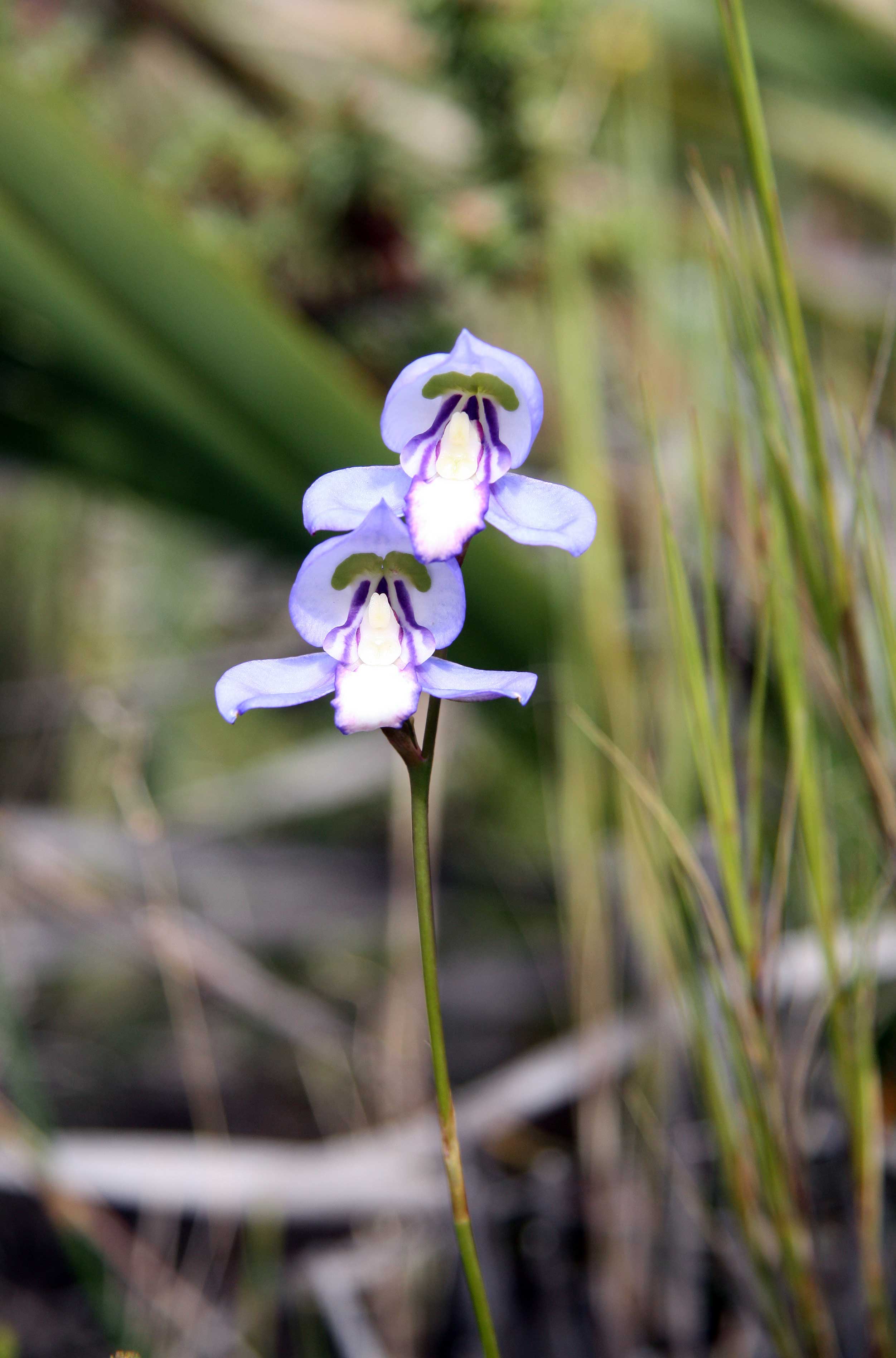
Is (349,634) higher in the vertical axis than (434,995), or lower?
higher

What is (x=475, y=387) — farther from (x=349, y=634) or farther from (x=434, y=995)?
(x=434, y=995)

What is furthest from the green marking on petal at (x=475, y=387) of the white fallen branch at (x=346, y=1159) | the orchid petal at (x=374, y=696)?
the white fallen branch at (x=346, y=1159)

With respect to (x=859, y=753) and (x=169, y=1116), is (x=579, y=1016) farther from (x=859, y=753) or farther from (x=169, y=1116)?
(x=169, y=1116)

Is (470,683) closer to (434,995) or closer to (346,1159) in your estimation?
(434,995)

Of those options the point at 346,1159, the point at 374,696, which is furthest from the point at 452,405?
the point at 346,1159

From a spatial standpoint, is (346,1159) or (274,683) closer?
(274,683)

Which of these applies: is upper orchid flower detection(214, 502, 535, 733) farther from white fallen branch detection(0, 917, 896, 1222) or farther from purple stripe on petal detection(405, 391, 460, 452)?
white fallen branch detection(0, 917, 896, 1222)

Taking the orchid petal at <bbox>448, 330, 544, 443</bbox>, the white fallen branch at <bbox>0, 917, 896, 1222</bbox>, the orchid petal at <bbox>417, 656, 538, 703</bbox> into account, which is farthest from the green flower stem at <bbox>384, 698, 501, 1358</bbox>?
the white fallen branch at <bbox>0, 917, 896, 1222</bbox>

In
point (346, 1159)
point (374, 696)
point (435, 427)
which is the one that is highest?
point (435, 427)

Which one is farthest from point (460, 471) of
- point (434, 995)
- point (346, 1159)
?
point (346, 1159)

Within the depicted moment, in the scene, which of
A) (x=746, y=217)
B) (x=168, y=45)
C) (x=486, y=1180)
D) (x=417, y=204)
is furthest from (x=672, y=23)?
(x=486, y=1180)
